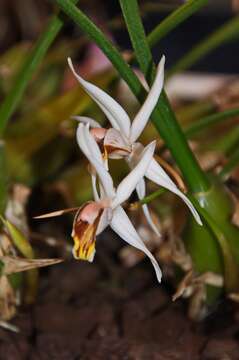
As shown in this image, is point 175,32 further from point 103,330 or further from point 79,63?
point 103,330

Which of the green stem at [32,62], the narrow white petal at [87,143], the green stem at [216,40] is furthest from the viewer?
the green stem at [216,40]

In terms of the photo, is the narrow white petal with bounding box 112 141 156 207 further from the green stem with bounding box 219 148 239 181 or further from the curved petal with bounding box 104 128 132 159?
the green stem with bounding box 219 148 239 181

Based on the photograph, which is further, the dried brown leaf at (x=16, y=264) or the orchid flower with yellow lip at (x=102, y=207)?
the dried brown leaf at (x=16, y=264)

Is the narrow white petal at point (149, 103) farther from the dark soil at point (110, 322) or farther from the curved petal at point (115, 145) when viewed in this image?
the dark soil at point (110, 322)

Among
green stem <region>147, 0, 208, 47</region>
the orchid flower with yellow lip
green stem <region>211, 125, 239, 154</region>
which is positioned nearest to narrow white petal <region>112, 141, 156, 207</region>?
the orchid flower with yellow lip

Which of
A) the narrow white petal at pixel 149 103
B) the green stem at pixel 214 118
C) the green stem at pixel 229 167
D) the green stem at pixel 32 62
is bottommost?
the green stem at pixel 229 167

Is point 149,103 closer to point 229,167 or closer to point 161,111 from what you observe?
point 161,111

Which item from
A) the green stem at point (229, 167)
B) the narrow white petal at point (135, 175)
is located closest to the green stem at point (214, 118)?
the green stem at point (229, 167)

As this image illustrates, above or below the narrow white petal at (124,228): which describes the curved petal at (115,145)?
above

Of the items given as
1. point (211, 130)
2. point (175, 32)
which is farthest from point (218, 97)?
point (175, 32)
